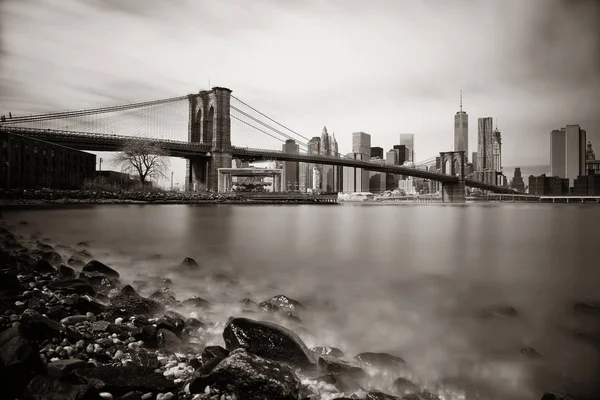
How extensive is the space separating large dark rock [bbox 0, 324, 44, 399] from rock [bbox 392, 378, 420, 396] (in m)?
2.11

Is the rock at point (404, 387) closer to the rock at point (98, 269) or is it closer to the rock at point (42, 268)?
the rock at point (98, 269)

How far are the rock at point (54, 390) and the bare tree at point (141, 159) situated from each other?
33230 mm

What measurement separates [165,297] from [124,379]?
7.64ft

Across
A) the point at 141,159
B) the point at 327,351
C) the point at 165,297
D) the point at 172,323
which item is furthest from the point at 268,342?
the point at 141,159

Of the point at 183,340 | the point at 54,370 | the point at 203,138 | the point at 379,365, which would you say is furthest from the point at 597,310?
the point at 203,138

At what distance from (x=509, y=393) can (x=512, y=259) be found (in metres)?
6.47

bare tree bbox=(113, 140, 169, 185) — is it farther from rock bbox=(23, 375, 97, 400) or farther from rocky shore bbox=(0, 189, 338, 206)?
rock bbox=(23, 375, 97, 400)

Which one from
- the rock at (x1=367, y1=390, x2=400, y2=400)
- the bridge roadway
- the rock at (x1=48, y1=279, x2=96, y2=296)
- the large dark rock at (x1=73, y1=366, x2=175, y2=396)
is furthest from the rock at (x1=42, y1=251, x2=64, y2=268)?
the bridge roadway

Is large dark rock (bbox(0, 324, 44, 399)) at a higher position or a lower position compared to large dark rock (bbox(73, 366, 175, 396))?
higher

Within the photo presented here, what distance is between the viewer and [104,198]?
1007 inches

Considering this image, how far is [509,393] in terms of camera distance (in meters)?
2.35

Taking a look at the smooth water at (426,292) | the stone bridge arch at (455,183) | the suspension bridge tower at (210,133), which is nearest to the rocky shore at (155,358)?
the smooth water at (426,292)

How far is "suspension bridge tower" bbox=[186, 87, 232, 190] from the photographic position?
147 feet

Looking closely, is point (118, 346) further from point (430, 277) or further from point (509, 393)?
point (430, 277)
